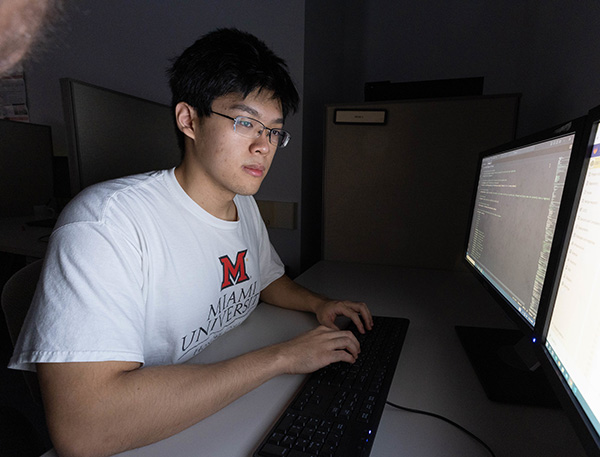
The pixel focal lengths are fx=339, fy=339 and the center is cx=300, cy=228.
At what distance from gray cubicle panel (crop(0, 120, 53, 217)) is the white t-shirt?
192cm

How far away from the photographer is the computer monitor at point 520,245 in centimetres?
52

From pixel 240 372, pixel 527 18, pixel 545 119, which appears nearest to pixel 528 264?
pixel 240 372

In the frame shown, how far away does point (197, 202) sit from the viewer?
78 centimetres

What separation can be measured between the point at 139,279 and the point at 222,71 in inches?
18.1

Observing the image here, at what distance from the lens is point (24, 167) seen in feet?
6.95

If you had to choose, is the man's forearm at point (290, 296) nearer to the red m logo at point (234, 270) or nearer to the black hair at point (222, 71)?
the red m logo at point (234, 270)

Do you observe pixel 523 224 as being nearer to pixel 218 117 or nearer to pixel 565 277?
pixel 565 277

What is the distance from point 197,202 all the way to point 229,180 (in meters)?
0.10

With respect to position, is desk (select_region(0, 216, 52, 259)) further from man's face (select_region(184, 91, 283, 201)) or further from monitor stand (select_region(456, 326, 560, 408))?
monitor stand (select_region(456, 326, 560, 408))

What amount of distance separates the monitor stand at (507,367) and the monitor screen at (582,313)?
0.16 m

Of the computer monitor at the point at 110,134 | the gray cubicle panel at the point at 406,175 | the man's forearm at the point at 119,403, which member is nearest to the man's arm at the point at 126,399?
the man's forearm at the point at 119,403

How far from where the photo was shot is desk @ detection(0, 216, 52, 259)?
57.4 inches

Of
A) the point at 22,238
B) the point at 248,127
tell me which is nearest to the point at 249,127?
the point at 248,127

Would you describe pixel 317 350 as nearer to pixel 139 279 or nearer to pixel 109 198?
pixel 139 279
